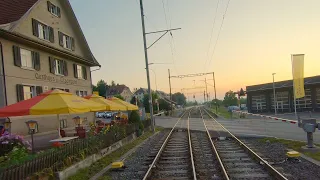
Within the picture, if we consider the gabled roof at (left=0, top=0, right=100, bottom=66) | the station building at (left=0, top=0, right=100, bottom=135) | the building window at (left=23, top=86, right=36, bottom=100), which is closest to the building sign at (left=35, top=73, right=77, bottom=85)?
the station building at (left=0, top=0, right=100, bottom=135)

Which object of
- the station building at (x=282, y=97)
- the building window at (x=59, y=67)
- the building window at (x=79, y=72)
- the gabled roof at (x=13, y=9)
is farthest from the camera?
→ the station building at (x=282, y=97)

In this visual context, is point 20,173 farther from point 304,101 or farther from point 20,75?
point 304,101

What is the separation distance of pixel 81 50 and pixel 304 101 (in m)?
34.5

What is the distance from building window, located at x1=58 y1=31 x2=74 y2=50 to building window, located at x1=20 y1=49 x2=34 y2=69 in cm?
503

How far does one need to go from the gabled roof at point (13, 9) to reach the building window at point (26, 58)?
2.17 m

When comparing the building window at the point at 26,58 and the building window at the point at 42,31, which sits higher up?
the building window at the point at 42,31

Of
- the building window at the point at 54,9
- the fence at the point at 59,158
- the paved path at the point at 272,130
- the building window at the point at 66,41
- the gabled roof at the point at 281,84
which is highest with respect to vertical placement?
the building window at the point at 54,9

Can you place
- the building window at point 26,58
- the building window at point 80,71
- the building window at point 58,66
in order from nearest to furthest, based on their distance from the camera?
the building window at point 26,58 → the building window at point 58,66 → the building window at point 80,71

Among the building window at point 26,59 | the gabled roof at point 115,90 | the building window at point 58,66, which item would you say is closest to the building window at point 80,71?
the building window at point 58,66

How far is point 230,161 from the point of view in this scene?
11.6 m

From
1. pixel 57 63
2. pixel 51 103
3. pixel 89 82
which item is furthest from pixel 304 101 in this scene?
pixel 51 103

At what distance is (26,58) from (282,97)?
137 ft

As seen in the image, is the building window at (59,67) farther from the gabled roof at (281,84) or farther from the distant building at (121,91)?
the distant building at (121,91)

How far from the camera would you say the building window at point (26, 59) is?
21708 millimetres
